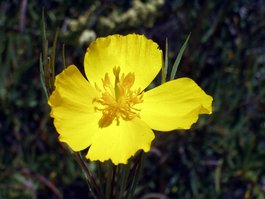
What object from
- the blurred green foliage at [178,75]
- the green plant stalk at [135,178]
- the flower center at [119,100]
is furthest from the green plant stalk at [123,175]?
the blurred green foliage at [178,75]

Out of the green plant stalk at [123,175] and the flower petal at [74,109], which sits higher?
the flower petal at [74,109]

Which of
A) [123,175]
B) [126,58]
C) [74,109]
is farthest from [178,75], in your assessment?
[123,175]

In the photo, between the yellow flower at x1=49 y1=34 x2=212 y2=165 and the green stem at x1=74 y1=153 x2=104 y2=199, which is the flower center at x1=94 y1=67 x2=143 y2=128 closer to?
the yellow flower at x1=49 y1=34 x2=212 y2=165

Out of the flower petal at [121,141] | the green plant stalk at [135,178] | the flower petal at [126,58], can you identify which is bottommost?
the green plant stalk at [135,178]

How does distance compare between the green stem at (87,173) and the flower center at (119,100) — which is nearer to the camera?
the green stem at (87,173)

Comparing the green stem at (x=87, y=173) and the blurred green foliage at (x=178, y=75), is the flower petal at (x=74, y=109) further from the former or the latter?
the blurred green foliage at (x=178, y=75)

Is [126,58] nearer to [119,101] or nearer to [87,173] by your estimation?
[119,101]

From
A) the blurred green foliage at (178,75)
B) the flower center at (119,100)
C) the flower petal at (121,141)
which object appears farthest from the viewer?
the blurred green foliage at (178,75)
